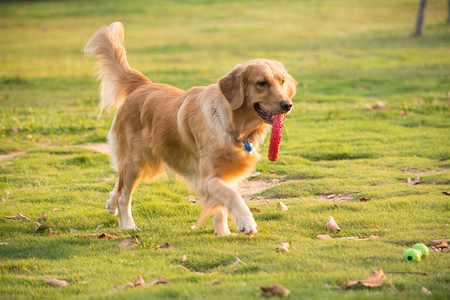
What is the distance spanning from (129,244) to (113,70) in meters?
2.88

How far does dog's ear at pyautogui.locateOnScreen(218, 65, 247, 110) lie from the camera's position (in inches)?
239

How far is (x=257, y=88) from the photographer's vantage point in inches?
238

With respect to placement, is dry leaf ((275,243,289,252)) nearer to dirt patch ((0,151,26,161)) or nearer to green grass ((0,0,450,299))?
green grass ((0,0,450,299))

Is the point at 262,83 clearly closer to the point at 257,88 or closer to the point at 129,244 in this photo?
the point at 257,88

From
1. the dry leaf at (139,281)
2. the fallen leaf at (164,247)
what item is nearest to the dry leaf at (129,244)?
the fallen leaf at (164,247)

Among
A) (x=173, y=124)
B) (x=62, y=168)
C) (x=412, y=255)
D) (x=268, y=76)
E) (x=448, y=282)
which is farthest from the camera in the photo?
(x=62, y=168)

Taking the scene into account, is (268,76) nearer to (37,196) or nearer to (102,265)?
(102,265)

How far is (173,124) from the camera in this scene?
681cm

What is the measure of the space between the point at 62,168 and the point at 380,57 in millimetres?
17712

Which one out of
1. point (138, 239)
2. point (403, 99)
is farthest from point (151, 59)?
point (138, 239)

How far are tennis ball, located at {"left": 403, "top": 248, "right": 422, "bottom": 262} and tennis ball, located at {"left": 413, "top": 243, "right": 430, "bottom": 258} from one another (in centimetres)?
7

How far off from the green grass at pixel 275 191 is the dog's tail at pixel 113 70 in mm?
1493

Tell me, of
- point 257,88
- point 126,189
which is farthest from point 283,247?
point 126,189

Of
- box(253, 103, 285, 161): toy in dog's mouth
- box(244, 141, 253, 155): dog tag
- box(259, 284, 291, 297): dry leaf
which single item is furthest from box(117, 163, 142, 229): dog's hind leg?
box(259, 284, 291, 297): dry leaf
